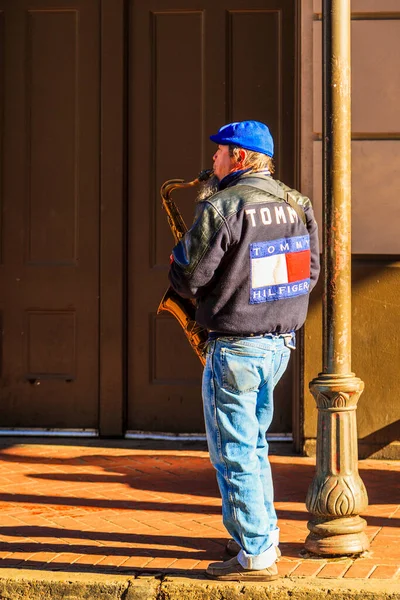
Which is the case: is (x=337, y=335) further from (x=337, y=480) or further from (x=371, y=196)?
(x=371, y=196)

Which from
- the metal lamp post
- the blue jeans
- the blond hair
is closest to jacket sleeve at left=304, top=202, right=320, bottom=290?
the metal lamp post

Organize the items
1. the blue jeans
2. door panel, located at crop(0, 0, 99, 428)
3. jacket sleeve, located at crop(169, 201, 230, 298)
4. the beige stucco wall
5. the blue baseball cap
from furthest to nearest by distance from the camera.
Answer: door panel, located at crop(0, 0, 99, 428)
the beige stucco wall
the blue baseball cap
the blue jeans
jacket sleeve, located at crop(169, 201, 230, 298)

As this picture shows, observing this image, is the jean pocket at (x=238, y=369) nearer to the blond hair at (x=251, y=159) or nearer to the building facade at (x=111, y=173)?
the blond hair at (x=251, y=159)

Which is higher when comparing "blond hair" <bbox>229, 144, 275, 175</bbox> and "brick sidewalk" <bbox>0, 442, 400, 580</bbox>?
"blond hair" <bbox>229, 144, 275, 175</bbox>

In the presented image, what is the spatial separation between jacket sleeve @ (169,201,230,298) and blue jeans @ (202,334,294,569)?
1.01 feet

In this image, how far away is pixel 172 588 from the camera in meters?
4.79

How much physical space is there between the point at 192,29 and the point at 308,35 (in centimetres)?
100

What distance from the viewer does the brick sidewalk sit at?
511 centimetres

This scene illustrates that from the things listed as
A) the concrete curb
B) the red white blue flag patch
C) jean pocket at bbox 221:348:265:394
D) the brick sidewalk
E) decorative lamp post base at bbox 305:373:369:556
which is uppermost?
the red white blue flag patch

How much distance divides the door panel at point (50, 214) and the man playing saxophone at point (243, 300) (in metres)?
3.38

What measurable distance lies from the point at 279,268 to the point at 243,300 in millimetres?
224

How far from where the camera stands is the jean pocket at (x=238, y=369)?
15.3 ft

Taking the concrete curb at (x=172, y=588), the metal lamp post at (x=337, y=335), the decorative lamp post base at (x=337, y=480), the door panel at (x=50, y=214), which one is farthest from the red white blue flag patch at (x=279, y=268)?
the door panel at (x=50, y=214)

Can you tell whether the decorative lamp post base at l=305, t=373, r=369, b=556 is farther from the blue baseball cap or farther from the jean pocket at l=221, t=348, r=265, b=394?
the blue baseball cap
